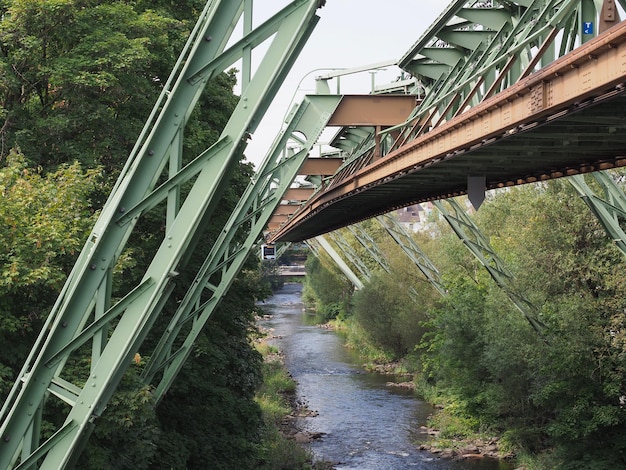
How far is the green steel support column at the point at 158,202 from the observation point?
4.65 m

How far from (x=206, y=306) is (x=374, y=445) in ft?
36.9

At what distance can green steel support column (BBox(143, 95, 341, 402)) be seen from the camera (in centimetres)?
1250

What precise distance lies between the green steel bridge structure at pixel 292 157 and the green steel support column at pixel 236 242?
0.04 metres

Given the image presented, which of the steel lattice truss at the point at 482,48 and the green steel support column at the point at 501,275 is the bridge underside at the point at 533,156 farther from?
the green steel support column at the point at 501,275

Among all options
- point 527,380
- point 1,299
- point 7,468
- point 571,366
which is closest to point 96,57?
point 1,299

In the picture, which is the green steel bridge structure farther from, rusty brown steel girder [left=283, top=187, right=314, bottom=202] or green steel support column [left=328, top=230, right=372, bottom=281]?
green steel support column [left=328, top=230, right=372, bottom=281]

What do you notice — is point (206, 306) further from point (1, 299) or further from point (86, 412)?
point (86, 412)

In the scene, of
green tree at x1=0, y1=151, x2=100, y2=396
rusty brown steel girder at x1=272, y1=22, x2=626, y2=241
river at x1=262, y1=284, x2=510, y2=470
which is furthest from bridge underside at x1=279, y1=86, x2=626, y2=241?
river at x1=262, y1=284, x2=510, y2=470

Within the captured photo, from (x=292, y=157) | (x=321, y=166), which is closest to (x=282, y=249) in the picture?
(x=321, y=166)

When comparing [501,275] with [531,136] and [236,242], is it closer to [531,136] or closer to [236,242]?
[236,242]

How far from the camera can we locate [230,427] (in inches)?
664

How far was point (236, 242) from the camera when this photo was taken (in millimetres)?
17219

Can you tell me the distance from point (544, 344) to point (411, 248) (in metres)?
14.1

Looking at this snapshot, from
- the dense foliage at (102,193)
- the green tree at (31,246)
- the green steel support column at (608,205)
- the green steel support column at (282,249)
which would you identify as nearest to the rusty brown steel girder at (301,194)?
the dense foliage at (102,193)
